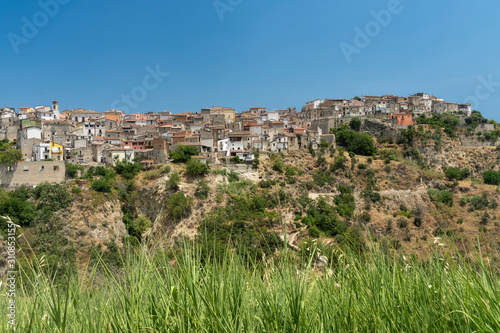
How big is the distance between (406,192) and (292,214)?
35.2 ft

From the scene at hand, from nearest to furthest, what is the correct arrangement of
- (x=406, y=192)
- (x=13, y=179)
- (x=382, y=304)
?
(x=382, y=304), (x=13, y=179), (x=406, y=192)

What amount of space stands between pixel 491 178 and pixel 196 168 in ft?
90.2

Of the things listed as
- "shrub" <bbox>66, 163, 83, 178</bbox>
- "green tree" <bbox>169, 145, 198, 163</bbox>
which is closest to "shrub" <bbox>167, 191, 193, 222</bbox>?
"green tree" <bbox>169, 145, 198, 163</bbox>

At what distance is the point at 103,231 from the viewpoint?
75.0 feet

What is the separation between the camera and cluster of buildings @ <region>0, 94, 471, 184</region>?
31281 mm

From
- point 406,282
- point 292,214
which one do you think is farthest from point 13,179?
point 406,282

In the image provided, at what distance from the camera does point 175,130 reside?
124 ft

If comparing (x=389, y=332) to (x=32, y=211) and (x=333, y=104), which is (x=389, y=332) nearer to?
(x=32, y=211)

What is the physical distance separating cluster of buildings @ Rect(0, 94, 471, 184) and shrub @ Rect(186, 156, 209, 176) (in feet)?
7.49

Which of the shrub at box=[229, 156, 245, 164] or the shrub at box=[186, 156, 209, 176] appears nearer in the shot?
the shrub at box=[186, 156, 209, 176]

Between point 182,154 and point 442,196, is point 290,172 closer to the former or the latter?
point 182,154

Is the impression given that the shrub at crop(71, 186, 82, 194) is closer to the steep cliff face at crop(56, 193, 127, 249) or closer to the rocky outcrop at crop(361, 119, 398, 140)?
the steep cliff face at crop(56, 193, 127, 249)

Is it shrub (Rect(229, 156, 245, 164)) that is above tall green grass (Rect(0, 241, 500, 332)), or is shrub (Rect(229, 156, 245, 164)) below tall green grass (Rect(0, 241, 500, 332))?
above

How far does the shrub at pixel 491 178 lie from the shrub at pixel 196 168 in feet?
86.9
